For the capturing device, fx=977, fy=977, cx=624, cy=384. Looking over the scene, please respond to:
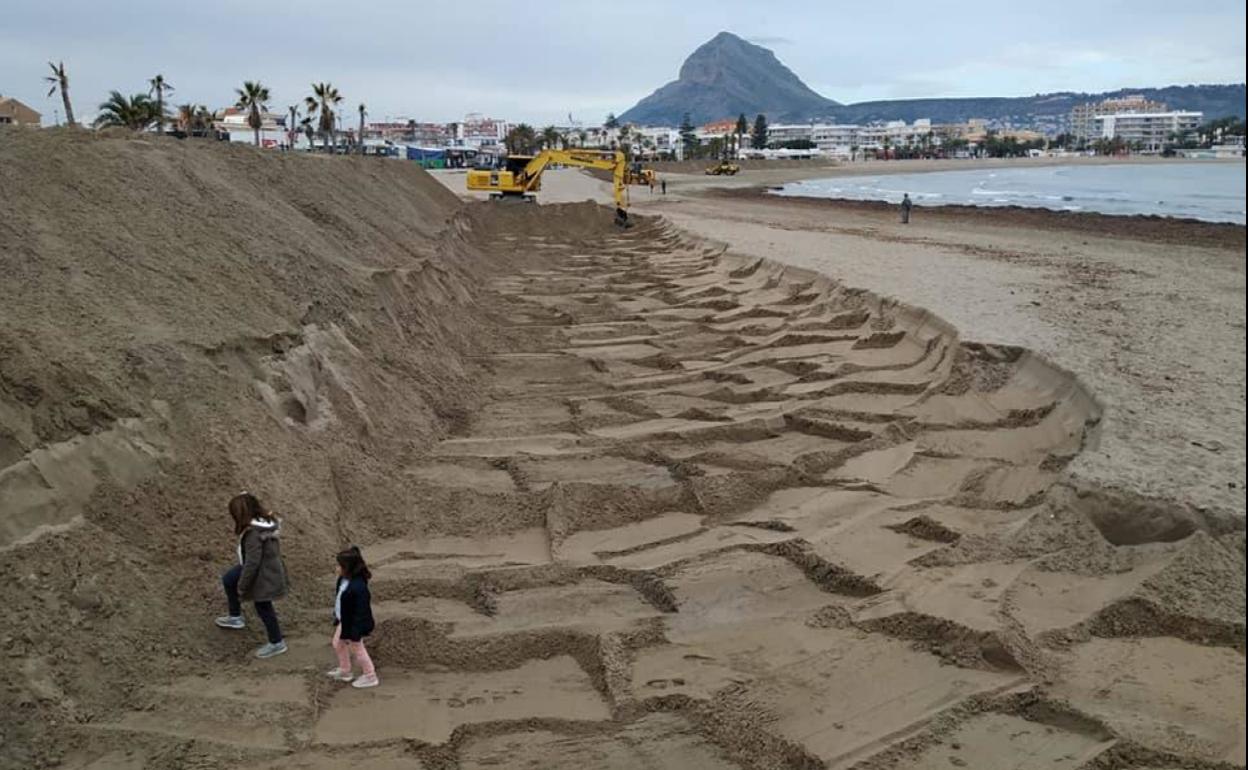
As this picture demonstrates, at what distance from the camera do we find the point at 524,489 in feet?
26.5

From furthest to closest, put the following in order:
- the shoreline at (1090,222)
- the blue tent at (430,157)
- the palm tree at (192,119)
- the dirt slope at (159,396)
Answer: the blue tent at (430,157) → the palm tree at (192,119) → the shoreline at (1090,222) → the dirt slope at (159,396)

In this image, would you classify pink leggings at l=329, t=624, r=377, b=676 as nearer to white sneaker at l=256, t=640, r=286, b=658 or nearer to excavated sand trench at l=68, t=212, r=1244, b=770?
excavated sand trench at l=68, t=212, r=1244, b=770

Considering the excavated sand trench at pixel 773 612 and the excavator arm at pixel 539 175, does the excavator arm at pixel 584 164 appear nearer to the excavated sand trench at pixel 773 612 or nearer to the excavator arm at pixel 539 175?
the excavator arm at pixel 539 175

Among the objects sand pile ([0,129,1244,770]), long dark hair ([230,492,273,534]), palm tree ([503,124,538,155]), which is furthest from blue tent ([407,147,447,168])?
Result: long dark hair ([230,492,273,534])

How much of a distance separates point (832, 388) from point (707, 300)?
7.41 meters

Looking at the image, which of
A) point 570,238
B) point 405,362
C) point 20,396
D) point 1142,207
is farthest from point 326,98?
point 20,396

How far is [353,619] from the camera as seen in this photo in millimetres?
5047

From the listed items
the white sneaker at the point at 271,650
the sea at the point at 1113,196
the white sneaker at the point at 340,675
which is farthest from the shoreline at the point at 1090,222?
the white sneaker at the point at 271,650

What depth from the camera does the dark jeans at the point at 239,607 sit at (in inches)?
209

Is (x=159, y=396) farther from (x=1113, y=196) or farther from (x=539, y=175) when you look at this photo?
(x=1113, y=196)

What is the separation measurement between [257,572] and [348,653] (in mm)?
675

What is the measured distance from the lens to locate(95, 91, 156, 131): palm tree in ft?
146

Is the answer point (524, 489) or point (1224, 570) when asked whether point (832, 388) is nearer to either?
point (524, 489)

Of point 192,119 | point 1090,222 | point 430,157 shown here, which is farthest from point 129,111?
point 430,157
